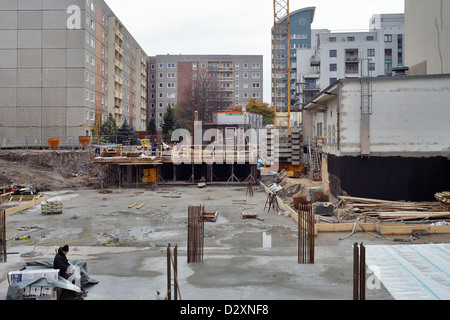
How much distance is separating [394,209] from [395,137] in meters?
4.27

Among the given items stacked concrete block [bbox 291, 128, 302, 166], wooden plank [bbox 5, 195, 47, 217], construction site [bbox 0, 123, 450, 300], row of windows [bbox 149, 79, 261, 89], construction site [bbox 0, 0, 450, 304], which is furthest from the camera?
row of windows [bbox 149, 79, 261, 89]

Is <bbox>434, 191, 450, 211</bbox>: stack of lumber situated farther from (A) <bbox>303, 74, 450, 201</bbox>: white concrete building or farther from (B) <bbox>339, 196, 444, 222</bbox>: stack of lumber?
(A) <bbox>303, 74, 450, 201</bbox>: white concrete building

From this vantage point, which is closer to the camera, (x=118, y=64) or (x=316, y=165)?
(x=316, y=165)

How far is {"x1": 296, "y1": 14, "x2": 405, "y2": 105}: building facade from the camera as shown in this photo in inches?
2685

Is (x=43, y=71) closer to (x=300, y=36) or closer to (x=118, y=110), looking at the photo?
(x=118, y=110)

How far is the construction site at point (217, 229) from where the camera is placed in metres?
10.1

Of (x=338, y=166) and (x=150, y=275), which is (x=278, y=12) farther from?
(x=150, y=275)

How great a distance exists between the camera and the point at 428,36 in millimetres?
30453

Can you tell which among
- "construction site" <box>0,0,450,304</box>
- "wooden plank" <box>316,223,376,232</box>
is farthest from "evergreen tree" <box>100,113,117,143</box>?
"wooden plank" <box>316,223,376,232</box>

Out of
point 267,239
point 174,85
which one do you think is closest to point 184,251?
point 267,239

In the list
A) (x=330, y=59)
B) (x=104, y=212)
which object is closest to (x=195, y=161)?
(x=104, y=212)

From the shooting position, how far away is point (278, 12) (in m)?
57.4

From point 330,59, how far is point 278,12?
15.5 metres

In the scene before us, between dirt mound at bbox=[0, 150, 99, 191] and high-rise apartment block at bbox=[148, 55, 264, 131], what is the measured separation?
164 feet
